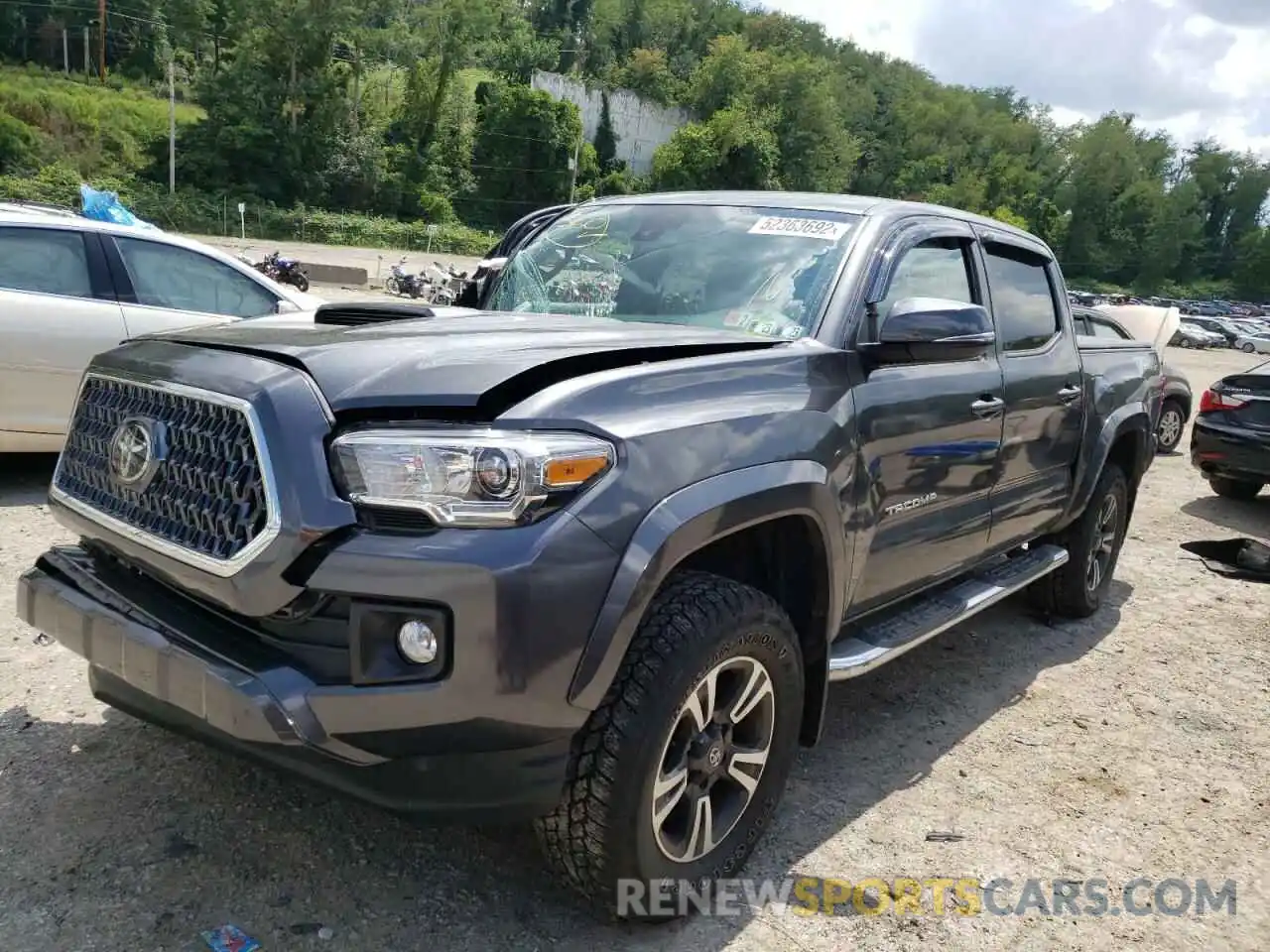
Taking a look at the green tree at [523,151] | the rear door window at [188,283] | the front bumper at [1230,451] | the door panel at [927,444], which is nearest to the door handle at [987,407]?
the door panel at [927,444]

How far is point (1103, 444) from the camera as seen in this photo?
480 centimetres

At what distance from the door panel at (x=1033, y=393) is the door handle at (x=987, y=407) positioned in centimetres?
9

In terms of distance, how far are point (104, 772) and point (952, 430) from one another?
118 inches

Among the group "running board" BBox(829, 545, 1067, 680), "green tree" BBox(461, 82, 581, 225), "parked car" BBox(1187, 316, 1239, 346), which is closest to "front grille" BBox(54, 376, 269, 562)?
"running board" BBox(829, 545, 1067, 680)

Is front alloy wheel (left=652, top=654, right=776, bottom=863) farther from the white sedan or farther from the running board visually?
the white sedan

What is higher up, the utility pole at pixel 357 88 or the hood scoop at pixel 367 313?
the utility pole at pixel 357 88

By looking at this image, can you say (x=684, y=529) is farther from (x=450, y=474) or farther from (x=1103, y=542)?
(x=1103, y=542)

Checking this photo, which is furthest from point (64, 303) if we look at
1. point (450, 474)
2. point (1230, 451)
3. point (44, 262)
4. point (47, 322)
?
point (1230, 451)

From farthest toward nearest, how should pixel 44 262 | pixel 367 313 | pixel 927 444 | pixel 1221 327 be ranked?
pixel 1221 327 < pixel 44 262 < pixel 927 444 < pixel 367 313

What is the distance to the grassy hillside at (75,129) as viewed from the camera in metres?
62.2

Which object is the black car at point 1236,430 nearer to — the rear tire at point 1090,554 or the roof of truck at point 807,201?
the rear tire at point 1090,554

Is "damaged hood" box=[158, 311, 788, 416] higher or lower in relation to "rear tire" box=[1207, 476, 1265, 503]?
higher

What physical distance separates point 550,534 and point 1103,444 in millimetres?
3754

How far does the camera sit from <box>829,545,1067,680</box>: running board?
3.10 meters
